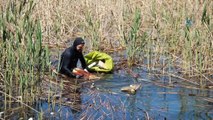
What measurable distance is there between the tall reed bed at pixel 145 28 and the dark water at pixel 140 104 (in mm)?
649

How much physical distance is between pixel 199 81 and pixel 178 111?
1446mm

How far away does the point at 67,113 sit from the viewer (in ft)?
17.1

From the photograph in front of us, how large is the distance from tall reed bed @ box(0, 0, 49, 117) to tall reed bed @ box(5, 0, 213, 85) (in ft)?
5.99

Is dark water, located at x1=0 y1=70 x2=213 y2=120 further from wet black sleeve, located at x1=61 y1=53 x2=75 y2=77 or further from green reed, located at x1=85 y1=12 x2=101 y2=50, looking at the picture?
green reed, located at x1=85 y1=12 x2=101 y2=50

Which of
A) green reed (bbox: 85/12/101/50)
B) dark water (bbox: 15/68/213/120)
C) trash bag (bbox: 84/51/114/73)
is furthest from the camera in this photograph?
green reed (bbox: 85/12/101/50)

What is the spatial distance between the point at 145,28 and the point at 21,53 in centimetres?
470

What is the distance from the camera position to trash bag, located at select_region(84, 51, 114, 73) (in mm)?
7621

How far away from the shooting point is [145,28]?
9.40 meters

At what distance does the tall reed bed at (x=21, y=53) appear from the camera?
5117 millimetres

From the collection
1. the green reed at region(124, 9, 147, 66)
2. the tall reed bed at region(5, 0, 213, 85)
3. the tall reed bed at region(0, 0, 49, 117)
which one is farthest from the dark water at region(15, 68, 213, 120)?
the green reed at region(124, 9, 147, 66)

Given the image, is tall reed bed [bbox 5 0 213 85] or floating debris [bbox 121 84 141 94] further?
tall reed bed [bbox 5 0 213 85]

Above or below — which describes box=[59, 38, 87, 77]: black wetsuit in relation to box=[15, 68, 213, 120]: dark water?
above

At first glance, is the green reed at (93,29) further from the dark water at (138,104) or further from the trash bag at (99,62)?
the dark water at (138,104)

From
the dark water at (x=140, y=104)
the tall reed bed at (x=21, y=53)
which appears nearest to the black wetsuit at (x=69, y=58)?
the dark water at (x=140, y=104)
